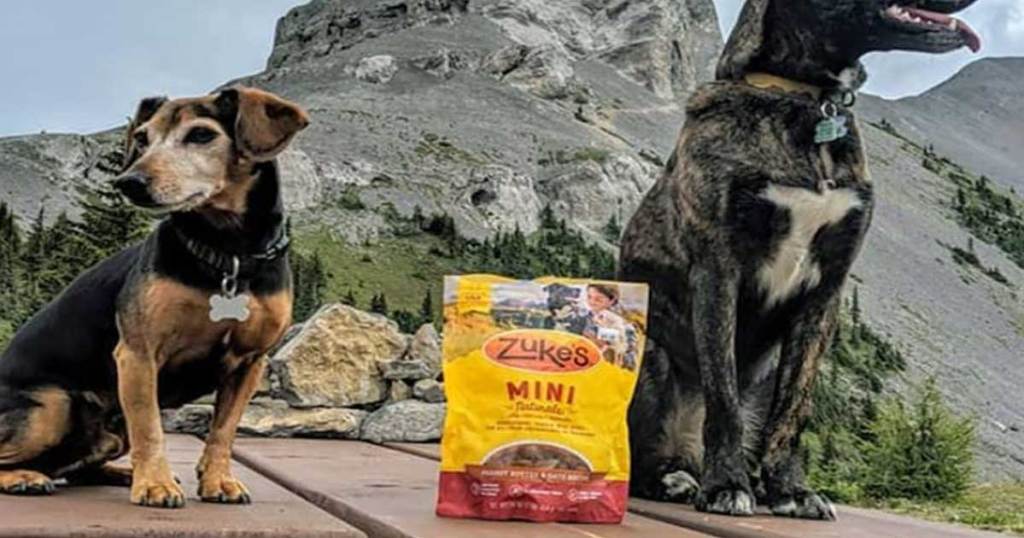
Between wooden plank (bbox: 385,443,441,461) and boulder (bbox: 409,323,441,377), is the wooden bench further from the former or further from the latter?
boulder (bbox: 409,323,441,377)

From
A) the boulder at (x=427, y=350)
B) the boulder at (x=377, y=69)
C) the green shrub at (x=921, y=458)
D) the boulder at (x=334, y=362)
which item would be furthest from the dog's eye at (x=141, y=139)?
the boulder at (x=377, y=69)

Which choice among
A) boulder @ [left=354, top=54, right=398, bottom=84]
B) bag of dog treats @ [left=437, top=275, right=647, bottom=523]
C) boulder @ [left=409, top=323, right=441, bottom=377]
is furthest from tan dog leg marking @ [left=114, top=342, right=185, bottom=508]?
boulder @ [left=354, top=54, right=398, bottom=84]

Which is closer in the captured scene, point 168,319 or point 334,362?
point 168,319

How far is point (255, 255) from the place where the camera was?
2.27 meters

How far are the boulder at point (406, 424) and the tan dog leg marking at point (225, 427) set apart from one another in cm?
224

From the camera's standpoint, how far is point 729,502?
7.61ft

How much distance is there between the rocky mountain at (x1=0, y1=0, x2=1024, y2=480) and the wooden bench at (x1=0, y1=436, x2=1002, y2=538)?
22859mm

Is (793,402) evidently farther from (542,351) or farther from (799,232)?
(542,351)

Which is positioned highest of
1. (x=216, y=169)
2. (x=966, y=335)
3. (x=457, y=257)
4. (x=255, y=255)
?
(x=216, y=169)

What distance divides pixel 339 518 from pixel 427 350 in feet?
11.3

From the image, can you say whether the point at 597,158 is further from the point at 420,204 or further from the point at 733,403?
the point at 733,403

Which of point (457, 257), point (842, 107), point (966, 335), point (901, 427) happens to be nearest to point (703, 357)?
point (842, 107)

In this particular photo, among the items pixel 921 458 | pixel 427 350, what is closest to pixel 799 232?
pixel 921 458

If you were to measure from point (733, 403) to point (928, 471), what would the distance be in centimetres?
302
